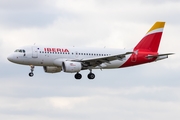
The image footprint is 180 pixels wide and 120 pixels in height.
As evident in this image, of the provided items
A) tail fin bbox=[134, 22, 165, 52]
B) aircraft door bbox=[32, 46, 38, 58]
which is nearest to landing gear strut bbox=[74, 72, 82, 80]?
aircraft door bbox=[32, 46, 38, 58]

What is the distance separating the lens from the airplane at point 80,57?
104875mm

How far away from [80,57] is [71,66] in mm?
3256

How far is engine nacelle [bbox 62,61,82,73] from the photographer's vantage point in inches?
4136

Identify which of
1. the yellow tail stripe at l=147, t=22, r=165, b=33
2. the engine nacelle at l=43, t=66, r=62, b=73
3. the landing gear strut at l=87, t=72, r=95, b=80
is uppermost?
the yellow tail stripe at l=147, t=22, r=165, b=33

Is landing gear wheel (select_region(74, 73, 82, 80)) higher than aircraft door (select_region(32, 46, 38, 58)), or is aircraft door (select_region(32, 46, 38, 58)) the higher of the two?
aircraft door (select_region(32, 46, 38, 58))

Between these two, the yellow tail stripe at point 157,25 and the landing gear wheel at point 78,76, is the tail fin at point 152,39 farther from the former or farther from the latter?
the landing gear wheel at point 78,76

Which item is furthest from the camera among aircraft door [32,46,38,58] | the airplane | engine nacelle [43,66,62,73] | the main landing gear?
engine nacelle [43,66,62,73]

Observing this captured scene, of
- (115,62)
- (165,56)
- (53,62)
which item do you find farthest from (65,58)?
(165,56)

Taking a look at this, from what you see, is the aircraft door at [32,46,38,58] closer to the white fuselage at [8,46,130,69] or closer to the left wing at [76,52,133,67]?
the white fuselage at [8,46,130,69]

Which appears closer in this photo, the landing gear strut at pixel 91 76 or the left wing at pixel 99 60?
the left wing at pixel 99 60

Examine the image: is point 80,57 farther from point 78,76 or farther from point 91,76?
point 91,76

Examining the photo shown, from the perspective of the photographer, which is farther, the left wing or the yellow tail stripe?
the yellow tail stripe

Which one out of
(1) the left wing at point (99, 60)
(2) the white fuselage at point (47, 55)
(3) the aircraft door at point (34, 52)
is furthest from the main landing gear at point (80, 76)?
(3) the aircraft door at point (34, 52)

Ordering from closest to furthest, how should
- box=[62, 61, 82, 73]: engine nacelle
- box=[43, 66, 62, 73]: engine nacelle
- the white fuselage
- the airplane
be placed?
the white fuselage → the airplane → box=[62, 61, 82, 73]: engine nacelle → box=[43, 66, 62, 73]: engine nacelle
